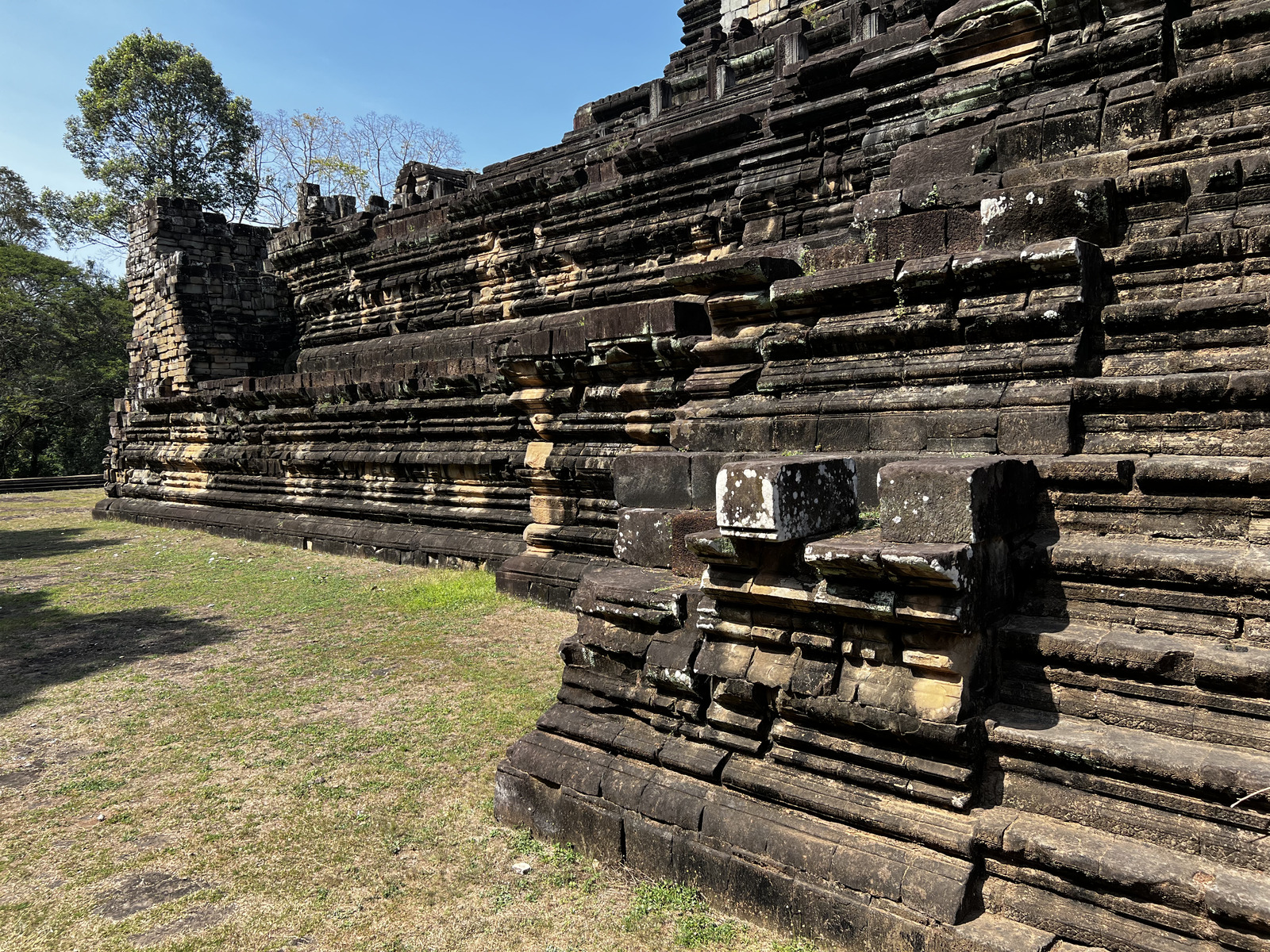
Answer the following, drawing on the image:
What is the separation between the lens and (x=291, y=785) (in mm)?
3963

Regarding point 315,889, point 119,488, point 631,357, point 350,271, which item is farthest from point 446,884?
point 119,488

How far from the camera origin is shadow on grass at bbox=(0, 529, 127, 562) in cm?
1125

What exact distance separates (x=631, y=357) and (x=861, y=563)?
3.72 metres

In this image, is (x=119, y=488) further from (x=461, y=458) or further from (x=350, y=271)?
(x=461, y=458)

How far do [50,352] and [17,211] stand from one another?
7973 mm

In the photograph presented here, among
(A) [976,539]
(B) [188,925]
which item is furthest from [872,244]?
(B) [188,925]

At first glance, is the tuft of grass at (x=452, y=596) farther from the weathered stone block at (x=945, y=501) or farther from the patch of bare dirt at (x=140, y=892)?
the weathered stone block at (x=945, y=501)

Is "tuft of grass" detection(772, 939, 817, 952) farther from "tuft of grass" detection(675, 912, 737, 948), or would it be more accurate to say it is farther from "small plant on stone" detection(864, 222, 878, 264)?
"small plant on stone" detection(864, 222, 878, 264)

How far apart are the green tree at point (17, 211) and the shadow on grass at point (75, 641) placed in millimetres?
30604

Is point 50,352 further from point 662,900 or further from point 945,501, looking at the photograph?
point 945,501

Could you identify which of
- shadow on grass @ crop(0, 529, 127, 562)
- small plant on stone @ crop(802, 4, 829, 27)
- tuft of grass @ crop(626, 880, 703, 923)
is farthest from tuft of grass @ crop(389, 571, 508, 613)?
small plant on stone @ crop(802, 4, 829, 27)

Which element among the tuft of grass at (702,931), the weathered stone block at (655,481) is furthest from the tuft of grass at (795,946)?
the weathered stone block at (655,481)

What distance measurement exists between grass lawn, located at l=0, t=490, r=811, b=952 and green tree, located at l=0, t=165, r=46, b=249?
102ft

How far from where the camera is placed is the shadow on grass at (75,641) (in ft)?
18.9
